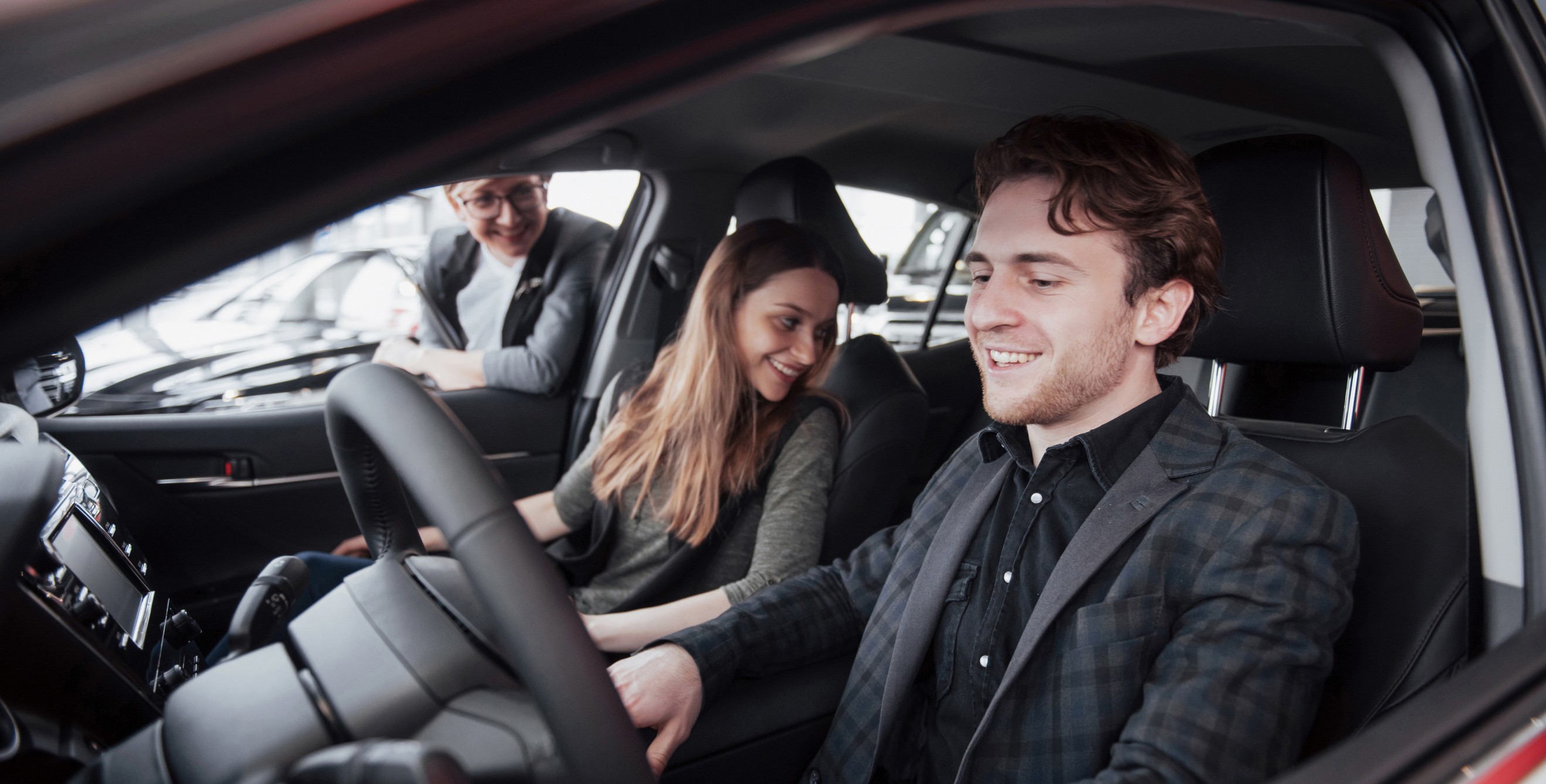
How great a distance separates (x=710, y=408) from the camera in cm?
204

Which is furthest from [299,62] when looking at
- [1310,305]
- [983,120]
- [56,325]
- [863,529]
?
[983,120]

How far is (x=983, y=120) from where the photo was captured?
90.4 inches

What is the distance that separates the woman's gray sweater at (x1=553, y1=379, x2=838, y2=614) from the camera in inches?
75.8

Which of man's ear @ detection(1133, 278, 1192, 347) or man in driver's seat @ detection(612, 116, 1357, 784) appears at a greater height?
man's ear @ detection(1133, 278, 1192, 347)

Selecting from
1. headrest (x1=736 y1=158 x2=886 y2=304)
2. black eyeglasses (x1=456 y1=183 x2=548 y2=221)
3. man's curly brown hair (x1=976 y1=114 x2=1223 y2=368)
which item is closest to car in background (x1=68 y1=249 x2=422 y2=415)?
black eyeglasses (x1=456 y1=183 x2=548 y2=221)

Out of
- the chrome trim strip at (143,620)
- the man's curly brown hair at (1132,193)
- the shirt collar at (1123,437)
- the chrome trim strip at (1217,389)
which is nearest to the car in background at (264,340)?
the chrome trim strip at (143,620)

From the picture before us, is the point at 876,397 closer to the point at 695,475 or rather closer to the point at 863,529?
the point at 863,529

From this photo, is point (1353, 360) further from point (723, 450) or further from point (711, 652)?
point (723, 450)

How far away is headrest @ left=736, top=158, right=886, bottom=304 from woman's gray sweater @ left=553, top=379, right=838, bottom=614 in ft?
1.79

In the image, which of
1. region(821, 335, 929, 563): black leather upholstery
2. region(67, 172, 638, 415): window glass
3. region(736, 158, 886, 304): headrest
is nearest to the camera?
region(821, 335, 929, 563): black leather upholstery

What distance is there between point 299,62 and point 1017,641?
42.8 inches

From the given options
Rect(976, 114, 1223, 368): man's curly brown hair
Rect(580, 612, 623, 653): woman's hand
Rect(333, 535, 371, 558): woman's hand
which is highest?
Rect(976, 114, 1223, 368): man's curly brown hair

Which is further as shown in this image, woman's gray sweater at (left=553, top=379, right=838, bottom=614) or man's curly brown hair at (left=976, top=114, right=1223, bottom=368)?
woman's gray sweater at (left=553, top=379, right=838, bottom=614)

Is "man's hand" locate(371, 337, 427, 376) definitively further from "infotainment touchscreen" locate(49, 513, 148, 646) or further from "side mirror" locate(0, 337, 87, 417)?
"infotainment touchscreen" locate(49, 513, 148, 646)
